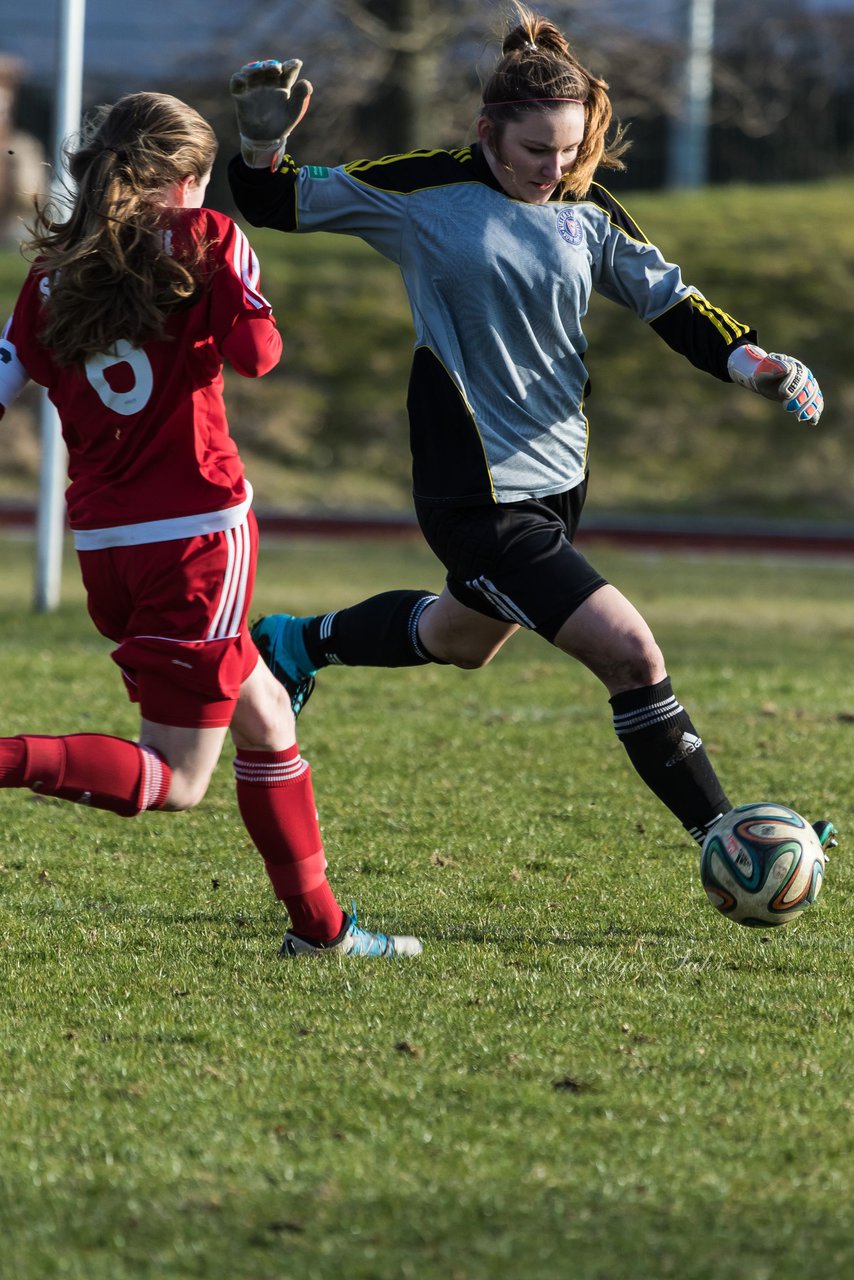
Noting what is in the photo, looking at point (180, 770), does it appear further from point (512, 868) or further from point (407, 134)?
point (407, 134)

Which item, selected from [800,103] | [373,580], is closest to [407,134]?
[800,103]

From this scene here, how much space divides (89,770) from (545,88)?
211 centimetres

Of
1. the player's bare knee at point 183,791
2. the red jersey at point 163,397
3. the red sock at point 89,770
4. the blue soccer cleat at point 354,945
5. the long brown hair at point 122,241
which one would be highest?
the long brown hair at point 122,241

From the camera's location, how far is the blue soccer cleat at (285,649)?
5.63 m

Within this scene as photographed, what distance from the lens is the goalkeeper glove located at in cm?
450

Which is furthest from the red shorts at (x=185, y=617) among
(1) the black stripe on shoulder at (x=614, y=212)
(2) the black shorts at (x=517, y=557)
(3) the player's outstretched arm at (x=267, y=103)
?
(1) the black stripe on shoulder at (x=614, y=212)

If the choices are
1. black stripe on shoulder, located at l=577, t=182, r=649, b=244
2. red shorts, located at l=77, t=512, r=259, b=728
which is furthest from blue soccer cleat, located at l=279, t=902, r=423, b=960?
black stripe on shoulder, located at l=577, t=182, r=649, b=244

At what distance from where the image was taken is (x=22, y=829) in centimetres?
568

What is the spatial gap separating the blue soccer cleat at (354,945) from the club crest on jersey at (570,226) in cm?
187

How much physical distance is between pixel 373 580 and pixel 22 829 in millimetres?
8971

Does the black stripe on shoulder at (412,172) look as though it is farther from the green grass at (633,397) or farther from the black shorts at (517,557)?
the green grass at (633,397)

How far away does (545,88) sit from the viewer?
4.43 metres

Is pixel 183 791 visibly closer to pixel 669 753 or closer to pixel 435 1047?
pixel 435 1047

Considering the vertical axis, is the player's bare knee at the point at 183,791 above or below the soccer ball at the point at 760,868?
above
